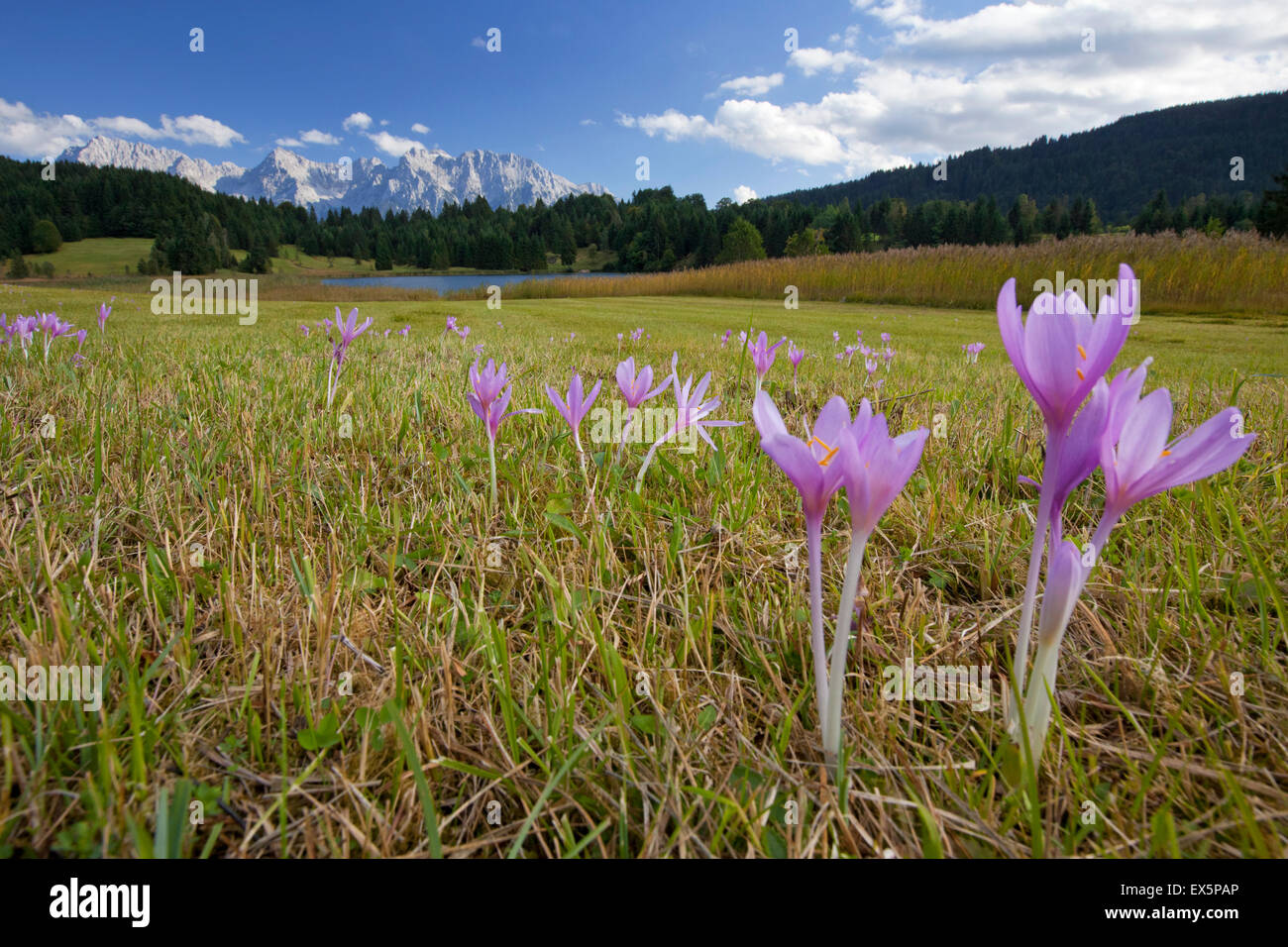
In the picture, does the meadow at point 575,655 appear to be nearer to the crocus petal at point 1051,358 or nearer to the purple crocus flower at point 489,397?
the purple crocus flower at point 489,397

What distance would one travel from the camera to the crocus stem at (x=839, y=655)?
0.83 meters

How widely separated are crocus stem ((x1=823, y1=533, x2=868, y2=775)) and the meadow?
0.19 ft

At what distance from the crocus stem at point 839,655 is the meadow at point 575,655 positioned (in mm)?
56

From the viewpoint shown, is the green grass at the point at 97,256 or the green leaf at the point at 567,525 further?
the green grass at the point at 97,256

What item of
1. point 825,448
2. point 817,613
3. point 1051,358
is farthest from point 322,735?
point 1051,358

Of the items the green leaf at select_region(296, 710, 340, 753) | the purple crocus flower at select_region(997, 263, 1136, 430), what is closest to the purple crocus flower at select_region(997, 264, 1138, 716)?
the purple crocus flower at select_region(997, 263, 1136, 430)

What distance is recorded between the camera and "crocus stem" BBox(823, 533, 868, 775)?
827 mm

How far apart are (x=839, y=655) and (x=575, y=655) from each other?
52 centimetres

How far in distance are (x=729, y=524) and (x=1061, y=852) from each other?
1.10 m

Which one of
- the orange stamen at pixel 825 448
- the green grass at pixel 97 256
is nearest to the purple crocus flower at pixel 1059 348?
the orange stamen at pixel 825 448

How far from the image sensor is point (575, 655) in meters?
1.15

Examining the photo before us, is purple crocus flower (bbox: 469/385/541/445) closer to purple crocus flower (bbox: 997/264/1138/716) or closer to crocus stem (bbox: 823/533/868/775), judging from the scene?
crocus stem (bbox: 823/533/868/775)
